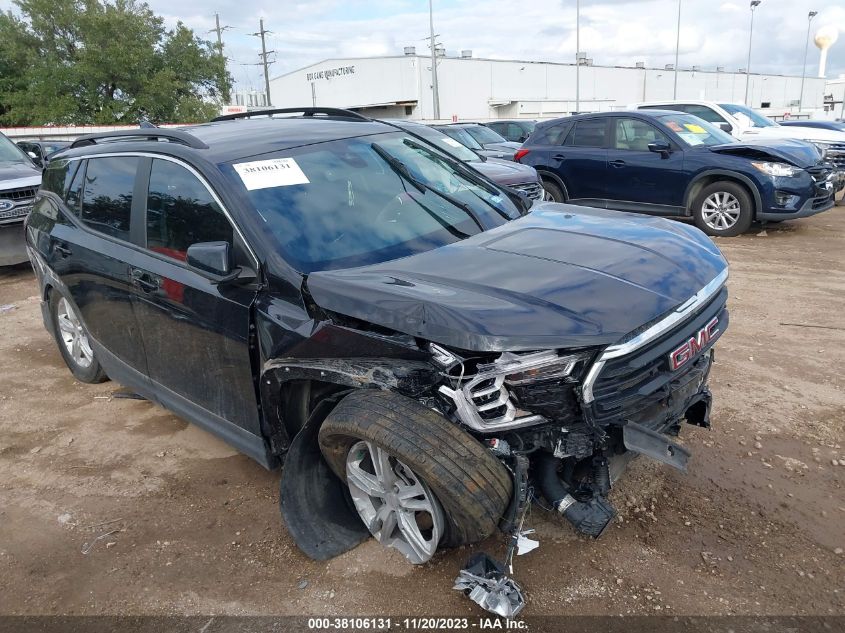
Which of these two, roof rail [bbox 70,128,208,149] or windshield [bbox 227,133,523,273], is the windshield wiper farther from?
roof rail [bbox 70,128,208,149]

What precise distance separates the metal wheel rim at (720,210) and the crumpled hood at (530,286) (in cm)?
667

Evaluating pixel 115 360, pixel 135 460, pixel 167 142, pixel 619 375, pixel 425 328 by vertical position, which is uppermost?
pixel 167 142

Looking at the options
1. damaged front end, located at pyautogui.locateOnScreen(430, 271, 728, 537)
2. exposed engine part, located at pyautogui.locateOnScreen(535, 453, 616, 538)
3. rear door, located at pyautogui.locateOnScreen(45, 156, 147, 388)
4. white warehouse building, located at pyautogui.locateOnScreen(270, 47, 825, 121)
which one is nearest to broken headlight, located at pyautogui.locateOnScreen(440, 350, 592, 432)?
damaged front end, located at pyautogui.locateOnScreen(430, 271, 728, 537)

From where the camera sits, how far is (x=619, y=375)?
7.79 feet

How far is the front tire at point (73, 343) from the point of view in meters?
4.75

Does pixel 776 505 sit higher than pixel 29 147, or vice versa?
pixel 29 147

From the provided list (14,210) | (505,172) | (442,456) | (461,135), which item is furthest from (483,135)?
(442,456)

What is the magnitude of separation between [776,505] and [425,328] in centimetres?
200

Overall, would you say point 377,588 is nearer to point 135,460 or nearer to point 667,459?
point 667,459

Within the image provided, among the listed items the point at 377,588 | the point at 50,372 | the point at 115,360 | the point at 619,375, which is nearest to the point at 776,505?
the point at 619,375

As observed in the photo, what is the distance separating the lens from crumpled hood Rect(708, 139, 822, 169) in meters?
8.72

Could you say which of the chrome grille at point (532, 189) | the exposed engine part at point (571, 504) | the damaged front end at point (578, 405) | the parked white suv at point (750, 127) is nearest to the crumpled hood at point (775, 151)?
the chrome grille at point (532, 189)

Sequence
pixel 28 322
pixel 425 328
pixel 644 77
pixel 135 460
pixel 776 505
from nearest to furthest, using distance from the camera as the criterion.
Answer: pixel 425 328 → pixel 776 505 → pixel 135 460 → pixel 28 322 → pixel 644 77

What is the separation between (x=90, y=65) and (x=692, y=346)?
38.9 metres
